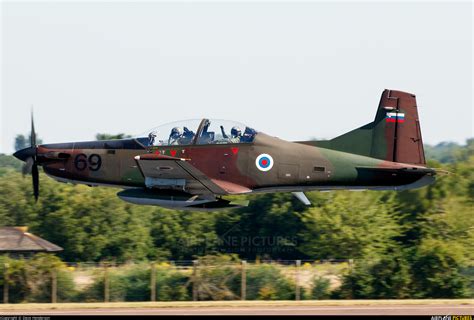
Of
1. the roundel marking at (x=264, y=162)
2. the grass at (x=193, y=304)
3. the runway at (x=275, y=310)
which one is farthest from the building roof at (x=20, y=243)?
the roundel marking at (x=264, y=162)

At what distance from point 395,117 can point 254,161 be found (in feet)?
12.2

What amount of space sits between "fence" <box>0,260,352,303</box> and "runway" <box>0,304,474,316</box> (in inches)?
85.5

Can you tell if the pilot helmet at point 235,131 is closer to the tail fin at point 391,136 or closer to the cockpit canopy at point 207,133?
the cockpit canopy at point 207,133

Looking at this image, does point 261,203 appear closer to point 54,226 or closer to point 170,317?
point 54,226

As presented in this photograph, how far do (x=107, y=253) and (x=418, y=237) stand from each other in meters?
14.7

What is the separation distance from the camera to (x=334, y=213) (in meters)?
41.1

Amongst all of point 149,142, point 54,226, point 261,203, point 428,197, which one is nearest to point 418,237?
point 428,197

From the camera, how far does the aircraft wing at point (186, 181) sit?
20766 mm

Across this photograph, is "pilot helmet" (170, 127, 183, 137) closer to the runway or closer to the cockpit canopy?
the cockpit canopy

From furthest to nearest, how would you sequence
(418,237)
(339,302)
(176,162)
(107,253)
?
1. (107,253)
2. (418,237)
3. (339,302)
4. (176,162)

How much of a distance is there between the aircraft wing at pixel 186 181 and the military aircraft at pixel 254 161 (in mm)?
24

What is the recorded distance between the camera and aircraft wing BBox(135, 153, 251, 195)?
20.8m

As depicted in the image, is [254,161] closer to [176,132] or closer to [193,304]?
[176,132]

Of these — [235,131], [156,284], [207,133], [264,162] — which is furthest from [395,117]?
[156,284]
